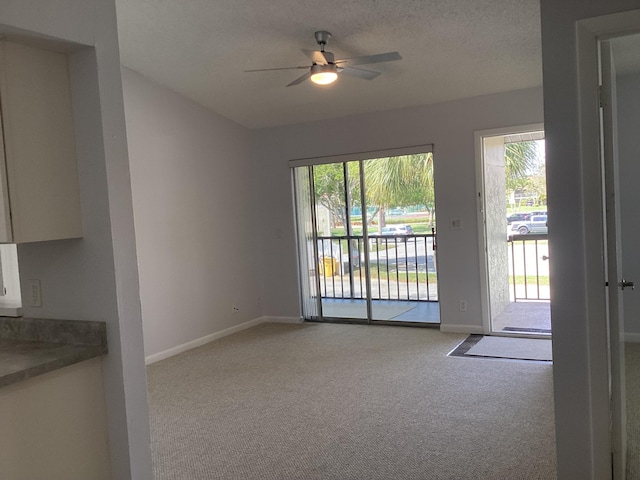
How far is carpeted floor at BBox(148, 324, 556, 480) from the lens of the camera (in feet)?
8.86

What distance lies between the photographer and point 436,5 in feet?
11.6

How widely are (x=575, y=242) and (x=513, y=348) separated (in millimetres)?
2896

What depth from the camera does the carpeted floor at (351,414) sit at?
8.86 feet

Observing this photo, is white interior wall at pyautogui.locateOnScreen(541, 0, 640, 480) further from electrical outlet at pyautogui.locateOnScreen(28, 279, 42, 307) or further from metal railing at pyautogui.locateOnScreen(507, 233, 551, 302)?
metal railing at pyautogui.locateOnScreen(507, 233, 551, 302)

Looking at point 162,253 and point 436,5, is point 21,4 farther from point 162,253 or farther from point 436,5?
point 162,253

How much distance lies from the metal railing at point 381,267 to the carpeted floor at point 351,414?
127 centimetres

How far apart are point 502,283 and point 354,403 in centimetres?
306

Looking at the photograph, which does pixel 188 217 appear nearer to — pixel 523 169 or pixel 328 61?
pixel 328 61

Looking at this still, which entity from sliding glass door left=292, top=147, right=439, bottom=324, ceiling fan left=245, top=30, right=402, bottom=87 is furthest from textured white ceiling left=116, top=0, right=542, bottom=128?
sliding glass door left=292, top=147, right=439, bottom=324

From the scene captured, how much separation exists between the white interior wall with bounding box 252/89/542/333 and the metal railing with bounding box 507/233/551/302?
1.44 m

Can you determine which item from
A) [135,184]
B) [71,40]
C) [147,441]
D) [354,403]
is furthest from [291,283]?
[71,40]

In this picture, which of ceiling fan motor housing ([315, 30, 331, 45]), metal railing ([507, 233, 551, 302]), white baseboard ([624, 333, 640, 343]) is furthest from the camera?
metal railing ([507, 233, 551, 302])

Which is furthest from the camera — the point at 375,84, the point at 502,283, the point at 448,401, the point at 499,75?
the point at 502,283

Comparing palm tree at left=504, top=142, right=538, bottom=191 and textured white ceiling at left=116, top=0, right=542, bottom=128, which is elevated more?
textured white ceiling at left=116, top=0, right=542, bottom=128
